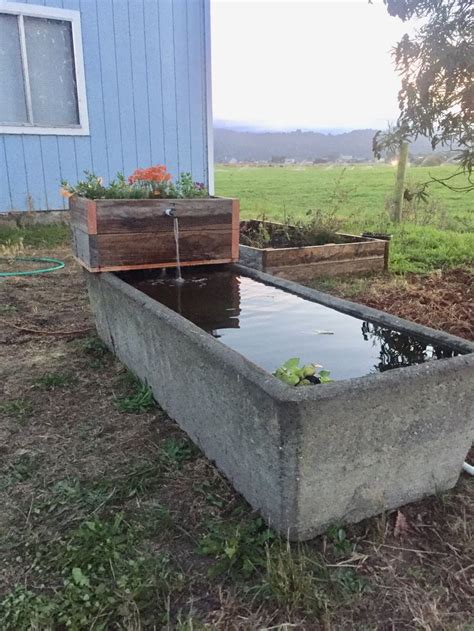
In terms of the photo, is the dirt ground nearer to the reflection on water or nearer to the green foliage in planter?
the reflection on water

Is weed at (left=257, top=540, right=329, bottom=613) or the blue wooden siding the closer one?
weed at (left=257, top=540, right=329, bottom=613)

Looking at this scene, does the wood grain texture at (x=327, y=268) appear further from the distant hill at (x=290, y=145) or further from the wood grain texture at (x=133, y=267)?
the distant hill at (x=290, y=145)

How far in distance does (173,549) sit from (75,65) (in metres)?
7.38

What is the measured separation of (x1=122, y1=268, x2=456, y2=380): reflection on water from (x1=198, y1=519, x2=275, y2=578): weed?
0.69 m

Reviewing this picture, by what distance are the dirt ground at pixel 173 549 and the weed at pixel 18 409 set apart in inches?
0.5

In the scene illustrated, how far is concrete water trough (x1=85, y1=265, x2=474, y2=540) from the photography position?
176cm

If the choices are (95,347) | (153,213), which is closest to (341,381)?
(153,213)

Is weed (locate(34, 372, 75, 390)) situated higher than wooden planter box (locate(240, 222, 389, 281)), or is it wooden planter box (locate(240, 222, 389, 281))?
wooden planter box (locate(240, 222, 389, 281))

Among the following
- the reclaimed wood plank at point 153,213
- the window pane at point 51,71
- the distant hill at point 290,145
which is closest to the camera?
the reclaimed wood plank at point 153,213

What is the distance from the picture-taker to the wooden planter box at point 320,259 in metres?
5.43

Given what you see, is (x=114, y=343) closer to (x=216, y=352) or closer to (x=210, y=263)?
(x=210, y=263)

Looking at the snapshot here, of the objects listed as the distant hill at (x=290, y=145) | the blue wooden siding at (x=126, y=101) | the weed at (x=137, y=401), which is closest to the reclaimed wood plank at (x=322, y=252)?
the weed at (x=137, y=401)

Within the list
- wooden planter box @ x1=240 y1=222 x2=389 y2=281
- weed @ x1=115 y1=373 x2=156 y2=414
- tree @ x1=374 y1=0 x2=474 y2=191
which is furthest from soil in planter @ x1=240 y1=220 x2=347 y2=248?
weed @ x1=115 y1=373 x2=156 y2=414

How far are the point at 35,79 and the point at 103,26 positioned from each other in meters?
1.21
